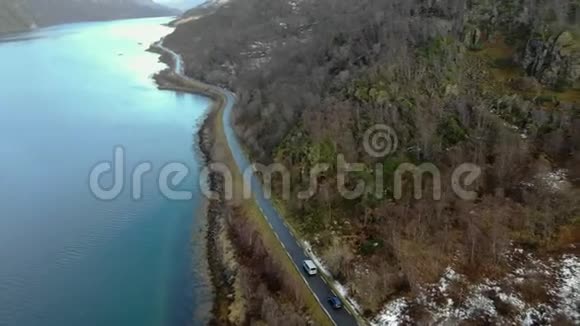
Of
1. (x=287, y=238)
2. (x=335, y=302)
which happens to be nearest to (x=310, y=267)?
(x=335, y=302)

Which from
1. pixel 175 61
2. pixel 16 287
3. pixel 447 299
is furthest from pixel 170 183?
pixel 175 61

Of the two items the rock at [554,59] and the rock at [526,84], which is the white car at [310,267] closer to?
the rock at [526,84]

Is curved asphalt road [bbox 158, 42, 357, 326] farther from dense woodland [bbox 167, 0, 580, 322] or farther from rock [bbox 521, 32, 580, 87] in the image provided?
rock [bbox 521, 32, 580, 87]

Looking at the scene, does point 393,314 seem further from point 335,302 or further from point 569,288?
point 569,288

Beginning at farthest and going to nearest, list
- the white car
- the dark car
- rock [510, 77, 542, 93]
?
rock [510, 77, 542, 93] < the white car < the dark car

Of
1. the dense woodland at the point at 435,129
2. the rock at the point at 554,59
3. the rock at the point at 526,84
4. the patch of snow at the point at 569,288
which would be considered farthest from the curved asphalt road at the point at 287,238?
the rock at the point at 554,59

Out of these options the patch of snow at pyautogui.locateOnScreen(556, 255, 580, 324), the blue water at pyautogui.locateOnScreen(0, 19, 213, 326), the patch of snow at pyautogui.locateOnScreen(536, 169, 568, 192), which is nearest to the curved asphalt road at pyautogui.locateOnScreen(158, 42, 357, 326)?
the blue water at pyautogui.locateOnScreen(0, 19, 213, 326)
